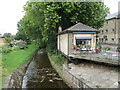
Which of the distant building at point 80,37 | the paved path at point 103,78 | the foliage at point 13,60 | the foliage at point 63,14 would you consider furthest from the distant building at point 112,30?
the foliage at point 13,60

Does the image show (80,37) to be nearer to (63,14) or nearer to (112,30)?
(63,14)

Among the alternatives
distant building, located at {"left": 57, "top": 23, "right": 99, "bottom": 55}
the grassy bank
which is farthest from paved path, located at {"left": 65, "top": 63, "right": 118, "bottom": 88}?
the grassy bank

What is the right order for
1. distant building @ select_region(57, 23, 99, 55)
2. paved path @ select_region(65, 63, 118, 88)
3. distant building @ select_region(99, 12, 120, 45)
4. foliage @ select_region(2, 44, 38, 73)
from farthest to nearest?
distant building @ select_region(99, 12, 120, 45), foliage @ select_region(2, 44, 38, 73), distant building @ select_region(57, 23, 99, 55), paved path @ select_region(65, 63, 118, 88)

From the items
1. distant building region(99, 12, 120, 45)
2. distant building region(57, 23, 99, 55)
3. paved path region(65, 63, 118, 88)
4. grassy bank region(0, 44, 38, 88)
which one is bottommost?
grassy bank region(0, 44, 38, 88)

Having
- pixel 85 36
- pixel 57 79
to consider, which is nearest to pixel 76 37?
pixel 85 36

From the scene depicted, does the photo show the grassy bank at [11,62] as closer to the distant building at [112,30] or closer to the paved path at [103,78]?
the paved path at [103,78]

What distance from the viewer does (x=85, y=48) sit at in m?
10.7

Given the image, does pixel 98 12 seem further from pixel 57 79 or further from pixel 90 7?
pixel 57 79

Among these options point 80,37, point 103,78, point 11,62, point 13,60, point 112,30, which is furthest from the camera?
point 112,30

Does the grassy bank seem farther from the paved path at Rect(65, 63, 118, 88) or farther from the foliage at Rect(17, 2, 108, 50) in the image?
the paved path at Rect(65, 63, 118, 88)

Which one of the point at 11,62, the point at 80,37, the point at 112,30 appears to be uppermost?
the point at 112,30

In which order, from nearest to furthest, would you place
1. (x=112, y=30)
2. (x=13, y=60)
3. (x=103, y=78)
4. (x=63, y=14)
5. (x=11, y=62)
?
(x=103, y=78), (x=11, y=62), (x=13, y=60), (x=63, y=14), (x=112, y=30)

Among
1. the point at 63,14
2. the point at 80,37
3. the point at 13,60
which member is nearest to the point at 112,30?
the point at 63,14

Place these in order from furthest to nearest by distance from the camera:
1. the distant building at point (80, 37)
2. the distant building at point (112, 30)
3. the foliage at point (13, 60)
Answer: the distant building at point (112, 30) → the foliage at point (13, 60) → the distant building at point (80, 37)
